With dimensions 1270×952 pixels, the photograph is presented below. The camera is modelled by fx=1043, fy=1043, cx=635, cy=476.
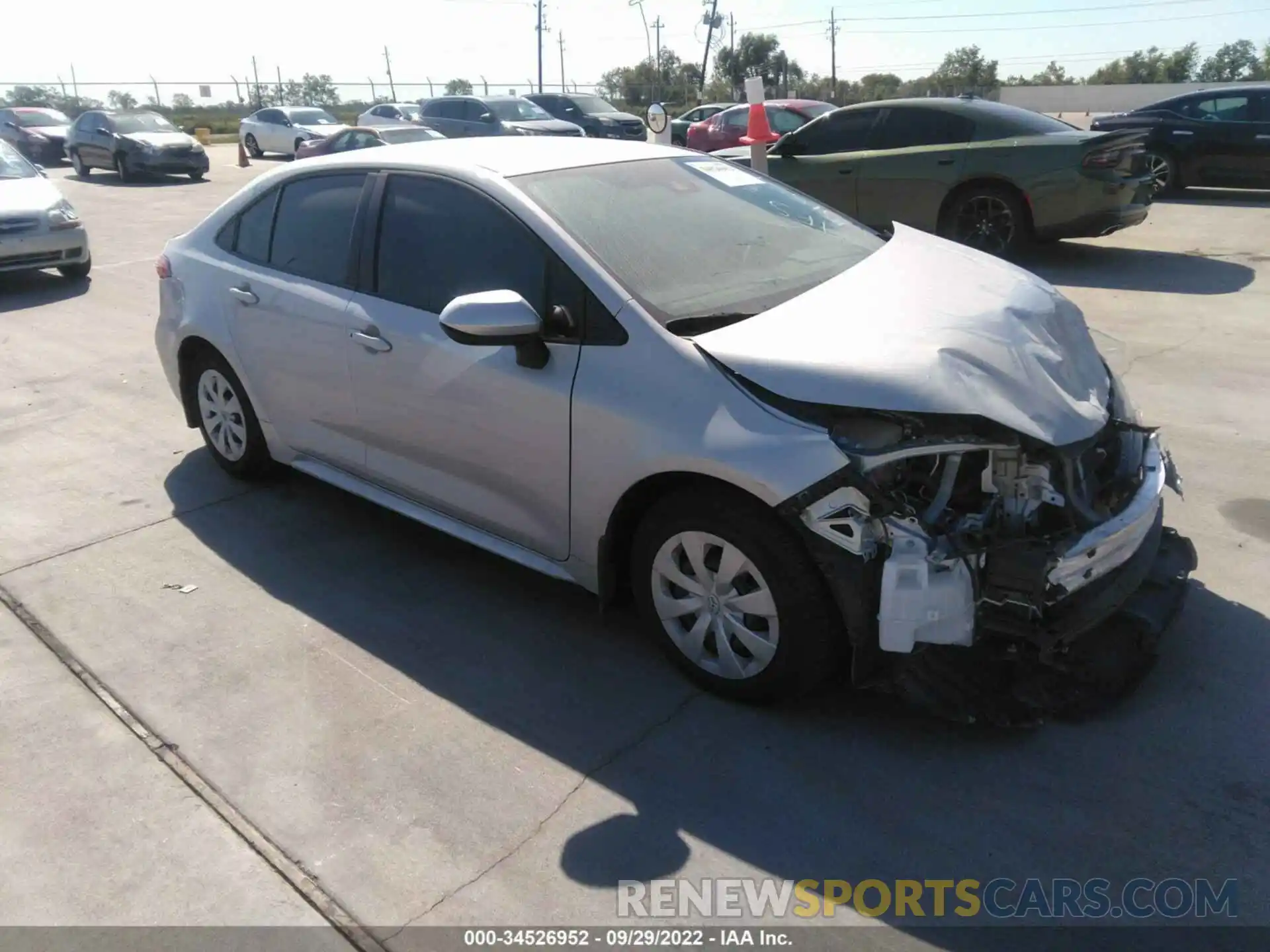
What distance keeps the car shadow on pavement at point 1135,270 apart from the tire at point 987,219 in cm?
42

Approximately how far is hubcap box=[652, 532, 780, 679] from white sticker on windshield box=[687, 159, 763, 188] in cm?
184

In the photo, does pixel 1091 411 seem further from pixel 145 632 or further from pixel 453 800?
pixel 145 632

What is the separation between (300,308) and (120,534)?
1458mm

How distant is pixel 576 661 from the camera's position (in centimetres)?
372

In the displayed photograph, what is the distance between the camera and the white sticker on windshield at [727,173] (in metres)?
4.42

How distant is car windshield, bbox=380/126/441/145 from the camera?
2023 centimetres

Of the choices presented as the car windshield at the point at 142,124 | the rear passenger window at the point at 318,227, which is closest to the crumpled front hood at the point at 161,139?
the car windshield at the point at 142,124

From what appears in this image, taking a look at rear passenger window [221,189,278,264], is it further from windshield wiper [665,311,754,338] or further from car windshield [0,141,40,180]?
car windshield [0,141,40,180]

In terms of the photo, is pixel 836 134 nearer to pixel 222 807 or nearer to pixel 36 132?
pixel 222 807

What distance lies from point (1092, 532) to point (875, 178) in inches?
308

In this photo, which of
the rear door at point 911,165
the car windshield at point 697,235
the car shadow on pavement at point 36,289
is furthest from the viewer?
the car shadow on pavement at point 36,289

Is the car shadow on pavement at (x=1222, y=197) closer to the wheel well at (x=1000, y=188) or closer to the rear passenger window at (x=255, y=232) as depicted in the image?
the wheel well at (x=1000, y=188)

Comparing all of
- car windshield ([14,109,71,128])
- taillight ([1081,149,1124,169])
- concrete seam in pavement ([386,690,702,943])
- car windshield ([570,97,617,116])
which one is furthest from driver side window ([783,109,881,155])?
car windshield ([14,109,71,128])

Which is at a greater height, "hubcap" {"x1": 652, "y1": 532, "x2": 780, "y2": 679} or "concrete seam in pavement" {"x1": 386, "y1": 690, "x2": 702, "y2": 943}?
"hubcap" {"x1": 652, "y1": 532, "x2": 780, "y2": 679}
